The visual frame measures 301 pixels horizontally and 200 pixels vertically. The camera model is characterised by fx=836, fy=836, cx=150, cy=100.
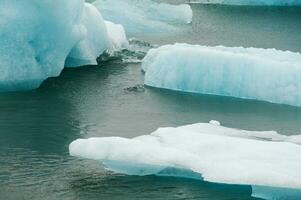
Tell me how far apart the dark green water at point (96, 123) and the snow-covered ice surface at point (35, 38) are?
10.4 inches

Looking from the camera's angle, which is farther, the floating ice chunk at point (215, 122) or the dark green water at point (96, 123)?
the floating ice chunk at point (215, 122)

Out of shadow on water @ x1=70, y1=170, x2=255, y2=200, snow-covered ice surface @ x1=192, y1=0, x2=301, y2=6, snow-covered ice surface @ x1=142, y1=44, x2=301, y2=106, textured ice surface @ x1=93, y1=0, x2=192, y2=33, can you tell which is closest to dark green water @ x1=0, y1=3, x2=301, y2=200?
shadow on water @ x1=70, y1=170, x2=255, y2=200

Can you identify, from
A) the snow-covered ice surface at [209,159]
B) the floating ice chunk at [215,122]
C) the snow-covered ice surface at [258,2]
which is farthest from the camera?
the snow-covered ice surface at [258,2]

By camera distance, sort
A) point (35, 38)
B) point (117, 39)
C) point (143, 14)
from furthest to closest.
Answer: point (143, 14)
point (117, 39)
point (35, 38)

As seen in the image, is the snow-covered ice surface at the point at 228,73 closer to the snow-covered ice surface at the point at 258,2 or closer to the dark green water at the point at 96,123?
the dark green water at the point at 96,123

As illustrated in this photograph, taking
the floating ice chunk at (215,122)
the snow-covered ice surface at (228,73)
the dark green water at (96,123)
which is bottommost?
the dark green water at (96,123)

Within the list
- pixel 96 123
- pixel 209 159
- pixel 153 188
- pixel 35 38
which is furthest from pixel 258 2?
pixel 153 188

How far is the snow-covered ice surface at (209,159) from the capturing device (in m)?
8.63

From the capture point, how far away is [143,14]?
20625 mm

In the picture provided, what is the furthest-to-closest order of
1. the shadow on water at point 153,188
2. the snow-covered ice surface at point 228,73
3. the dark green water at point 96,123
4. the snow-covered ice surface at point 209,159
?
1. the snow-covered ice surface at point 228,73
2. the dark green water at point 96,123
3. the shadow on water at point 153,188
4. the snow-covered ice surface at point 209,159

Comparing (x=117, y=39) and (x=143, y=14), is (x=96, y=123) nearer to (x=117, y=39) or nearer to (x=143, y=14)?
(x=117, y=39)

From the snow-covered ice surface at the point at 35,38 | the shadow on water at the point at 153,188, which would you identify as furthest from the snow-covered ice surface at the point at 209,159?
the snow-covered ice surface at the point at 35,38

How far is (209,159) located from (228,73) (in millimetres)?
4442

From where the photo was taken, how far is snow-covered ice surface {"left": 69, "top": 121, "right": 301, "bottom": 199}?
863 cm
